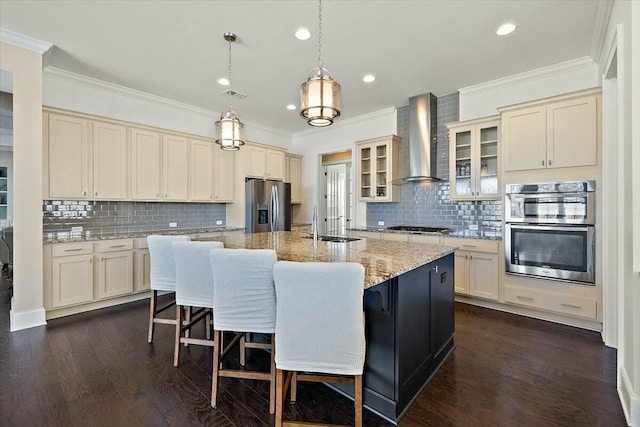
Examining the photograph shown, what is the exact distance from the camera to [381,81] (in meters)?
4.03

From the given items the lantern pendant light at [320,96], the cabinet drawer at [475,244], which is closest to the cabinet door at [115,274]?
the lantern pendant light at [320,96]

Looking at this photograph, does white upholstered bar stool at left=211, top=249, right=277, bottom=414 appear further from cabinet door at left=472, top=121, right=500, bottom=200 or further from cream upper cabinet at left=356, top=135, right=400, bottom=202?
cream upper cabinet at left=356, top=135, right=400, bottom=202

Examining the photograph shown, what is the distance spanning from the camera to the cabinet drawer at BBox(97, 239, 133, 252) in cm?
371

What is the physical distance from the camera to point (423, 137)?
455cm

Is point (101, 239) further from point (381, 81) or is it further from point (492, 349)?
point (492, 349)

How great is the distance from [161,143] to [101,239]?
1.62 meters

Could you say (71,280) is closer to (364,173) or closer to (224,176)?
(224,176)

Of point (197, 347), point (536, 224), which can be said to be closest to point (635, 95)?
point (536, 224)

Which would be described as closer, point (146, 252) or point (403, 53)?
point (403, 53)

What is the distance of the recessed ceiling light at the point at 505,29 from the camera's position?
9.13 feet

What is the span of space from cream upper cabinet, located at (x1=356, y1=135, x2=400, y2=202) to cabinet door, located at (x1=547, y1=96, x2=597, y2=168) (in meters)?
2.11

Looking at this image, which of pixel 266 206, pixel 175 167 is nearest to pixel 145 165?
pixel 175 167

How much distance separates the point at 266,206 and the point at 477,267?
11.6 ft

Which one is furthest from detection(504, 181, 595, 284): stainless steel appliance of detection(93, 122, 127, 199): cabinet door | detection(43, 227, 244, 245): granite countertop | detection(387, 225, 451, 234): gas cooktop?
detection(93, 122, 127, 199): cabinet door
